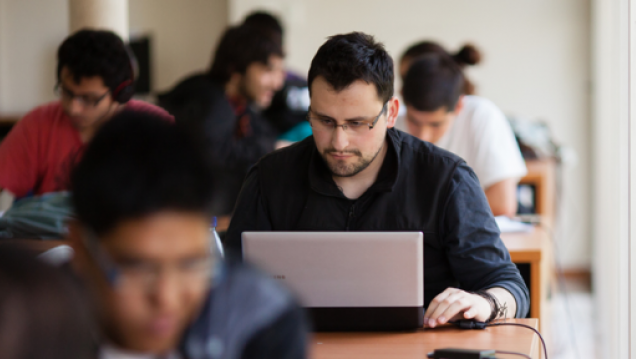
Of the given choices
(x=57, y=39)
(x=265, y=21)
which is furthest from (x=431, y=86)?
(x=57, y=39)

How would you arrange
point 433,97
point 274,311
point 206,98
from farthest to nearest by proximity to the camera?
1. point 206,98
2. point 433,97
3. point 274,311

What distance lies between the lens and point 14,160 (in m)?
2.26

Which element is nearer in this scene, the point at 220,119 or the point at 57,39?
the point at 220,119

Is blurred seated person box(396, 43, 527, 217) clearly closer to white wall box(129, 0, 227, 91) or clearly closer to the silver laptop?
the silver laptop

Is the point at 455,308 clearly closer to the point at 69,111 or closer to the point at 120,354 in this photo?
the point at 120,354

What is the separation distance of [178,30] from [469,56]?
124 inches

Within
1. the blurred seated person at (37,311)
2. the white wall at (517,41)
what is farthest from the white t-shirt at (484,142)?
the blurred seated person at (37,311)

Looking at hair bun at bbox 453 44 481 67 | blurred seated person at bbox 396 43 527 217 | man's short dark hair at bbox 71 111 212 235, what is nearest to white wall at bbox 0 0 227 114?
hair bun at bbox 453 44 481 67

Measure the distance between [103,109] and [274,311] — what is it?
5.07ft

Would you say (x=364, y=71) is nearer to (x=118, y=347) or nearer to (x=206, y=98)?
(x=118, y=347)

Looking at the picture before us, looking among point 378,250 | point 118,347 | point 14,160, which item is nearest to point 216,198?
point 118,347

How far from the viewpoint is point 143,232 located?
30.7 inches

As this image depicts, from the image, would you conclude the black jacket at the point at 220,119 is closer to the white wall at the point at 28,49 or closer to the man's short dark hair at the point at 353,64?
the man's short dark hair at the point at 353,64

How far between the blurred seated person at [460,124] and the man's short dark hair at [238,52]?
0.75 metres
